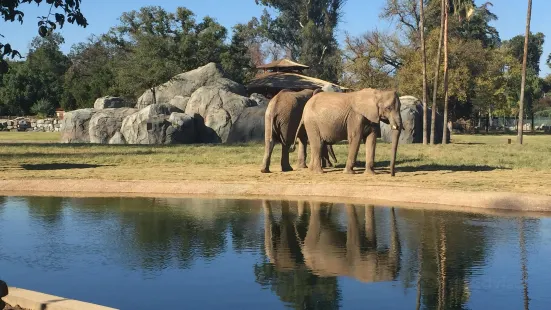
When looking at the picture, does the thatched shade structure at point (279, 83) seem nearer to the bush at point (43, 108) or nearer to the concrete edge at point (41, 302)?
the bush at point (43, 108)

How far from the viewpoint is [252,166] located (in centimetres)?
2197

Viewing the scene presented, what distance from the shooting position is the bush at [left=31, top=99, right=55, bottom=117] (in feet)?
240

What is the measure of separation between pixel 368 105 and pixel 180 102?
22.5m

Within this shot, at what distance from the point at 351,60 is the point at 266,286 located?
5792cm

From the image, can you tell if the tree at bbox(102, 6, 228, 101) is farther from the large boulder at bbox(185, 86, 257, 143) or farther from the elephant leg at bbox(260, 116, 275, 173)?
the elephant leg at bbox(260, 116, 275, 173)

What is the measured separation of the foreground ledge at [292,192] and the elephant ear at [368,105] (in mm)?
2394

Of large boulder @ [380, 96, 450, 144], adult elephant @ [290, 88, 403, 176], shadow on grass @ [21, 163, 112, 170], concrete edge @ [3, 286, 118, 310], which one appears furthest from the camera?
large boulder @ [380, 96, 450, 144]

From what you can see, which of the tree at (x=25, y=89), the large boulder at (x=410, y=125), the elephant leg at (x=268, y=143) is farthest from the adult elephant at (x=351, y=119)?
the tree at (x=25, y=89)

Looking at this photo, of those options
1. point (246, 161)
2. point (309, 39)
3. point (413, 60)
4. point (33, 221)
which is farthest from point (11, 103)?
point (33, 221)

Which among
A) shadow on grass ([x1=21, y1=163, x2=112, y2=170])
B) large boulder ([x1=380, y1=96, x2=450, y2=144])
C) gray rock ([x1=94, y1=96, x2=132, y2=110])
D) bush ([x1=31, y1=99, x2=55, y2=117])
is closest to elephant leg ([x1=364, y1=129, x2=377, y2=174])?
shadow on grass ([x1=21, y1=163, x2=112, y2=170])

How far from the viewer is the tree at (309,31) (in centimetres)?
8775

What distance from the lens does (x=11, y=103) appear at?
77.3 meters

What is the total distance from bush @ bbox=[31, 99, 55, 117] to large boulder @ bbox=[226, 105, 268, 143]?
43.8 metres

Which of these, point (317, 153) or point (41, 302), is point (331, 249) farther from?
point (317, 153)
